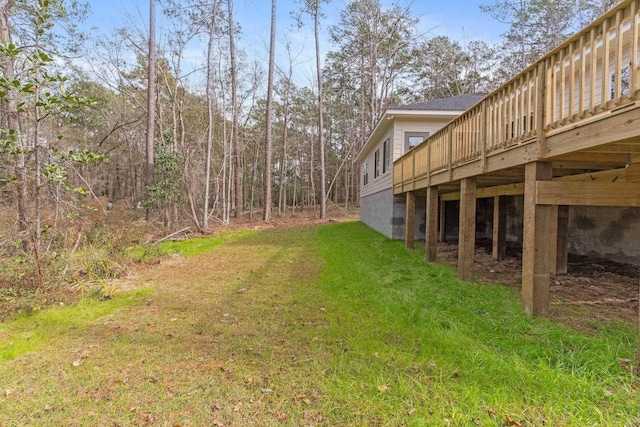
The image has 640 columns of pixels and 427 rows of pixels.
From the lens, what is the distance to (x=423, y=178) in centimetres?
736

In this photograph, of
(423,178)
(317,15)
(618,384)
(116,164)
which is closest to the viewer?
(618,384)

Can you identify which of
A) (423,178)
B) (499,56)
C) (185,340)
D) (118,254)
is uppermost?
(499,56)

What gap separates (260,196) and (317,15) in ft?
59.8

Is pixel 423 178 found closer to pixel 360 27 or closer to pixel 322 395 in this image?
pixel 322 395

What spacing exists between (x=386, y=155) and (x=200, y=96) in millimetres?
13005

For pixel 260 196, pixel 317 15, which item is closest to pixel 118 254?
pixel 317 15

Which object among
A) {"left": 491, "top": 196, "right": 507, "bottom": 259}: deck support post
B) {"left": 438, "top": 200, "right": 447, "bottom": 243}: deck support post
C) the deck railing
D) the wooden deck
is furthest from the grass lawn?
{"left": 438, "top": 200, "right": 447, "bottom": 243}: deck support post

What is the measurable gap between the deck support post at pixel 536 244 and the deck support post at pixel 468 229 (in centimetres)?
162

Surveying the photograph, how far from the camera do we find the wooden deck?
8.07 ft

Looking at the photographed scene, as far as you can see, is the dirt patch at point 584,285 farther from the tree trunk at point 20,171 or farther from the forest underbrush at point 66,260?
the tree trunk at point 20,171

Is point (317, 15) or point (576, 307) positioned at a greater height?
point (317, 15)

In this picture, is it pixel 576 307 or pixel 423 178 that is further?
pixel 423 178

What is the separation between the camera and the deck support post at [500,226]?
23.0 feet

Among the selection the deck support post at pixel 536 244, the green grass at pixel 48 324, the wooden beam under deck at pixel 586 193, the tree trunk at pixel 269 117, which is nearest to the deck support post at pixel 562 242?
the wooden beam under deck at pixel 586 193
